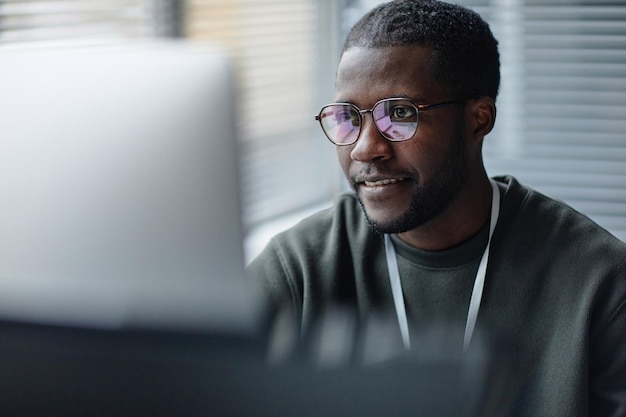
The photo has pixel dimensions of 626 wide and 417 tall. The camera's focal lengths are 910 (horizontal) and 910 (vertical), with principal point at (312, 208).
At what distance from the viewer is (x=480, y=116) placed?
1.63 metres

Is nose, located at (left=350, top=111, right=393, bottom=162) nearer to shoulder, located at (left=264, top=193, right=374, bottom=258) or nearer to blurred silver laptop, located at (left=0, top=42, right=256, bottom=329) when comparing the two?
shoulder, located at (left=264, top=193, right=374, bottom=258)

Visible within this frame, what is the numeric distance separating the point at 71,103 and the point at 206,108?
142 millimetres

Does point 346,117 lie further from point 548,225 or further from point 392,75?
point 548,225

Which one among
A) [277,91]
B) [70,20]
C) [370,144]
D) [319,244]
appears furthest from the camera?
[277,91]

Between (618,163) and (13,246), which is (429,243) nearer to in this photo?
(13,246)

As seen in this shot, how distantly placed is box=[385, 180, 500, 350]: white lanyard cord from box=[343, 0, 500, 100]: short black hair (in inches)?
8.1

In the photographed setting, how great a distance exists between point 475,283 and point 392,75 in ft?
1.23

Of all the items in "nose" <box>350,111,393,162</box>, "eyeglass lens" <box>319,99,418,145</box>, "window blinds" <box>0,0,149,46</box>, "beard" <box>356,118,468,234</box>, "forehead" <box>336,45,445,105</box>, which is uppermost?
"window blinds" <box>0,0,149,46</box>

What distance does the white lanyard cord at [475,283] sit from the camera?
150 cm

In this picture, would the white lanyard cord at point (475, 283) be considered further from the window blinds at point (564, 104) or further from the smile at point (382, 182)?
the window blinds at point (564, 104)

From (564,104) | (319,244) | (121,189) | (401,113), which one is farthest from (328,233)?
(564,104)

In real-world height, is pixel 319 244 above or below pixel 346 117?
below

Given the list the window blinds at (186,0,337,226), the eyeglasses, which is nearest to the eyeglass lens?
the eyeglasses

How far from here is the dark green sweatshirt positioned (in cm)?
145
